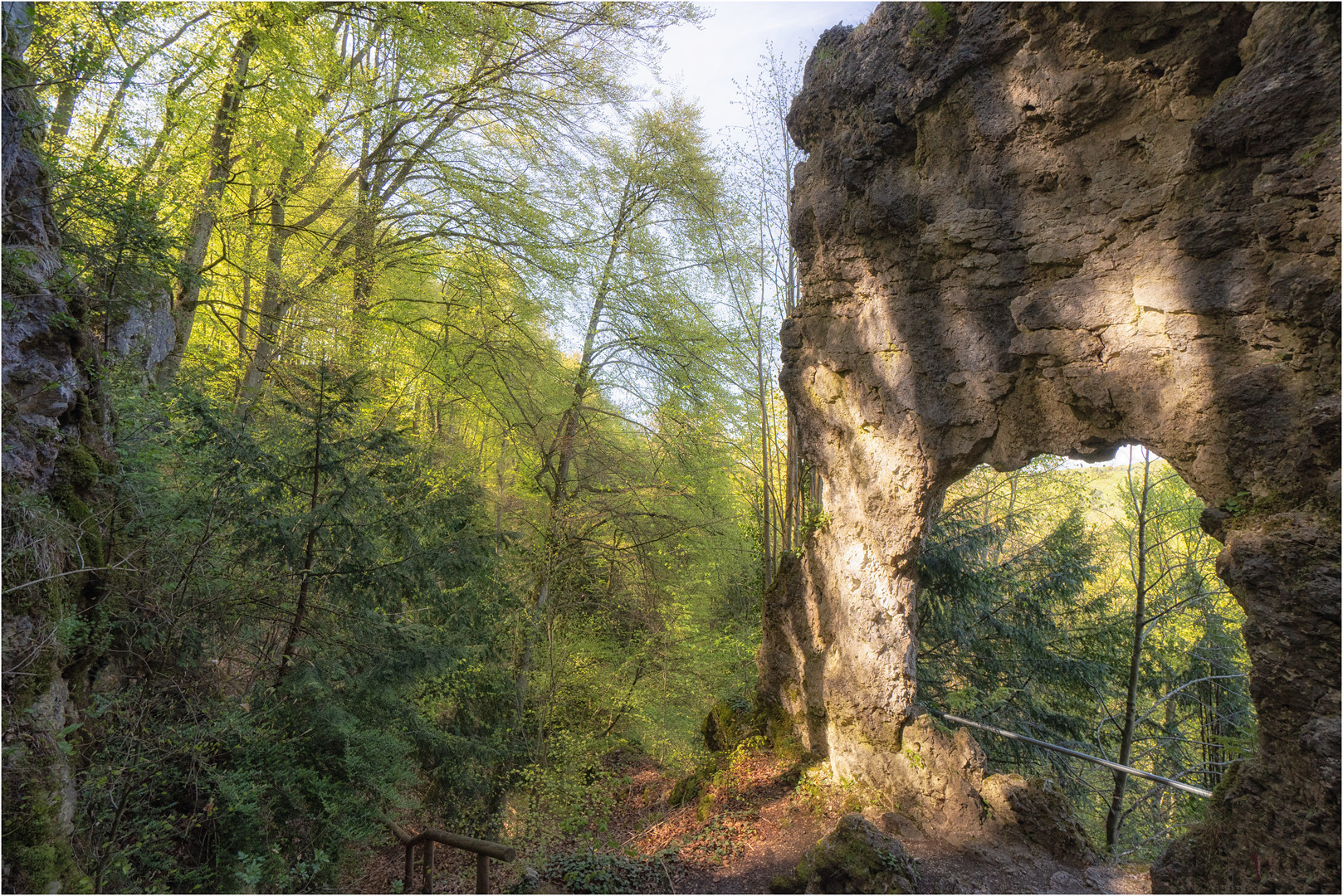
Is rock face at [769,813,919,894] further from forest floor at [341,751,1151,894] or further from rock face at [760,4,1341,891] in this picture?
rock face at [760,4,1341,891]

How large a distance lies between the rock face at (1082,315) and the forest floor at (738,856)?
608 millimetres

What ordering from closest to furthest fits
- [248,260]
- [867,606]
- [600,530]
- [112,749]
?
[112,749], [867,606], [248,260], [600,530]

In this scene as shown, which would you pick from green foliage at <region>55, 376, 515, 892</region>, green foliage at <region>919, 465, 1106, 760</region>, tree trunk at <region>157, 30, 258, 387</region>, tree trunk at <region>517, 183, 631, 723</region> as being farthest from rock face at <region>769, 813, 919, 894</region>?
tree trunk at <region>157, 30, 258, 387</region>

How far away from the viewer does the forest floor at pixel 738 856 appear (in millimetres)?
4727

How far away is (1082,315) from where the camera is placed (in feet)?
14.9

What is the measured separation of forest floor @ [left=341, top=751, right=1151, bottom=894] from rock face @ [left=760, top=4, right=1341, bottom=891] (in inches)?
23.9

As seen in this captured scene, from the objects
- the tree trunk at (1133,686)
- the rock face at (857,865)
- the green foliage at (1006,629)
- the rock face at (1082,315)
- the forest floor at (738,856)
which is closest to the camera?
the rock face at (1082,315)

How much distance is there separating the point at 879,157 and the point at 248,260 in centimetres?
716

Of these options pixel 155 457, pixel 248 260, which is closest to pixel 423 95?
pixel 248 260

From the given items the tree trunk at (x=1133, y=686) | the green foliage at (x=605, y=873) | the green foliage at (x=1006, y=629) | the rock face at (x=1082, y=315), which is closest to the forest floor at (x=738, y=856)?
the green foliage at (x=605, y=873)

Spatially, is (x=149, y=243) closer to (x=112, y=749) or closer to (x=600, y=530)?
(x=112, y=749)

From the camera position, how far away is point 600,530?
34.8 ft

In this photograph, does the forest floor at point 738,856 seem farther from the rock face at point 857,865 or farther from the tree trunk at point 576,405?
the tree trunk at point 576,405

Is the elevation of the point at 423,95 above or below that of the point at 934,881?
above
